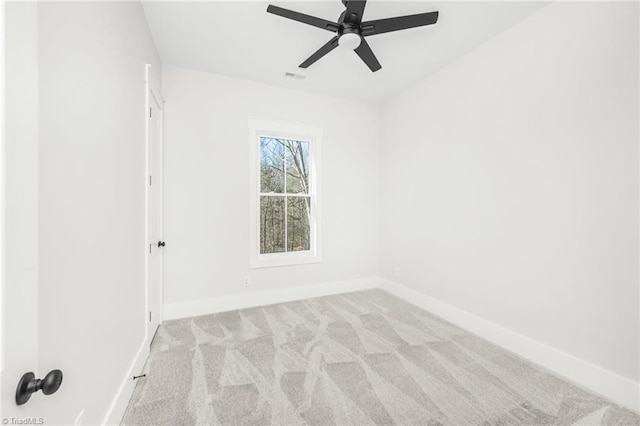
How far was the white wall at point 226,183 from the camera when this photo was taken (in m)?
3.11

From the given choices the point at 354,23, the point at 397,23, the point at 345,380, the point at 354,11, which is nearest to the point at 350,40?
the point at 354,23

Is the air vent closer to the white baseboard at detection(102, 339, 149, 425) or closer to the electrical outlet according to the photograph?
the white baseboard at detection(102, 339, 149, 425)

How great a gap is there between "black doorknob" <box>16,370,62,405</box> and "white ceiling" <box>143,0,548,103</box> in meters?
2.54

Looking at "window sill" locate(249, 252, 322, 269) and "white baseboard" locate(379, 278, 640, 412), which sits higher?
"window sill" locate(249, 252, 322, 269)

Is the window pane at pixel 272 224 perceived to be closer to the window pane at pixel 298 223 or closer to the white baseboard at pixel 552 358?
the window pane at pixel 298 223

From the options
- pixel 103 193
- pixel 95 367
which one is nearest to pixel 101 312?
pixel 95 367

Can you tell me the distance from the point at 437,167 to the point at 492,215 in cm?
87

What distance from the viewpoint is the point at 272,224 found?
3754 millimetres

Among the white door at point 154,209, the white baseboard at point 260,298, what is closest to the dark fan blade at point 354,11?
the white door at point 154,209

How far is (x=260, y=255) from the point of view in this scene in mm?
3621

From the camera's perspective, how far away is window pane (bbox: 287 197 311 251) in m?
3.86

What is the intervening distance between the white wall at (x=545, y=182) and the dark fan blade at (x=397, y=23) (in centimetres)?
104

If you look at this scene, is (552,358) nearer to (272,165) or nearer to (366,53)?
(366,53)

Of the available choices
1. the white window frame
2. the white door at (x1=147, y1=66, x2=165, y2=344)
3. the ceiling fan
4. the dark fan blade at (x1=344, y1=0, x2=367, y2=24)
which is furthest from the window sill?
the dark fan blade at (x1=344, y1=0, x2=367, y2=24)
